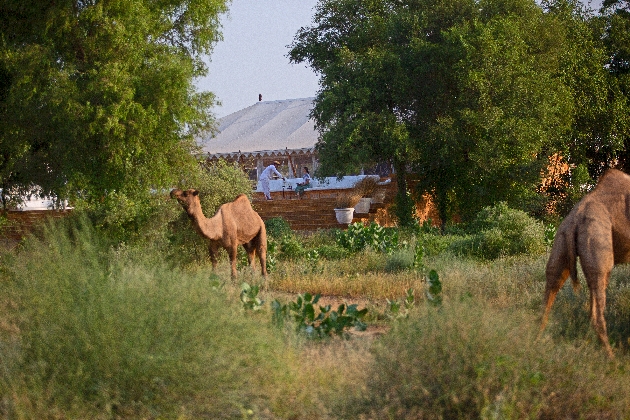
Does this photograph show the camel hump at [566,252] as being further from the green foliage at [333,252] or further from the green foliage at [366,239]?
the green foliage at [333,252]

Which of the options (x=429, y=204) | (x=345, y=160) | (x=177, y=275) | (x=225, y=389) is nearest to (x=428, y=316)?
(x=225, y=389)

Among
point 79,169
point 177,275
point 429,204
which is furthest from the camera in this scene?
point 429,204

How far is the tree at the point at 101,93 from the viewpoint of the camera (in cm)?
1424

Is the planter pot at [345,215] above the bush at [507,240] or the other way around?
above

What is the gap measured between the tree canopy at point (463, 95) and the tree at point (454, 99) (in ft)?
0.12

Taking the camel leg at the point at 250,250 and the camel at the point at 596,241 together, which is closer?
the camel at the point at 596,241

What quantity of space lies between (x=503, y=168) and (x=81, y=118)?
12.2m

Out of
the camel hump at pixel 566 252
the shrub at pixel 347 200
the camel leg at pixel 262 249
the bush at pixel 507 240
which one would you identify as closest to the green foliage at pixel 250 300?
the camel hump at pixel 566 252

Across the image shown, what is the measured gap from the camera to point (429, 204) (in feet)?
86.1

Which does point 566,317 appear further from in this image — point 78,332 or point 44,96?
point 44,96

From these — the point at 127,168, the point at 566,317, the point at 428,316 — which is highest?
the point at 127,168

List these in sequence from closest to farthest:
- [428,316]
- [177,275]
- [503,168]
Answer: [428,316], [177,275], [503,168]

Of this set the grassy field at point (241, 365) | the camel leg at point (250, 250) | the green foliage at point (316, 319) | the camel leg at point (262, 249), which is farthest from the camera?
the camel leg at point (250, 250)

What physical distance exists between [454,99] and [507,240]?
7.81 meters
